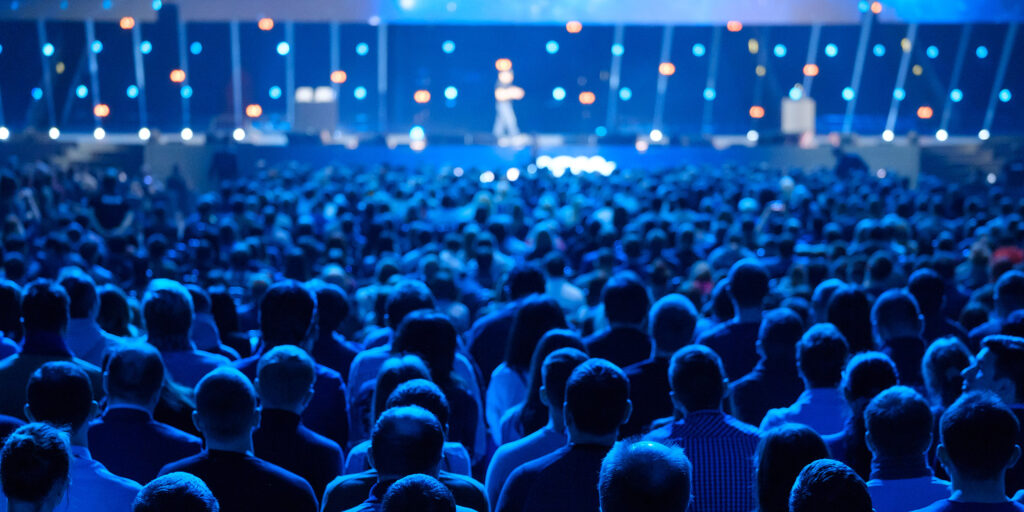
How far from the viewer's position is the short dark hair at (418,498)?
241 centimetres

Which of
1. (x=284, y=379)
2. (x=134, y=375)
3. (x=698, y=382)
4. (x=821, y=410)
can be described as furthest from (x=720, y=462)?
(x=134, y=375)

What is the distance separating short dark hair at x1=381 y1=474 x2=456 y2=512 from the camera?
2.41m

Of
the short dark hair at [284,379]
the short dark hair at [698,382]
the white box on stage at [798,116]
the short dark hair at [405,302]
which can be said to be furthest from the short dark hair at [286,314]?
the white box on stage at [798,116]

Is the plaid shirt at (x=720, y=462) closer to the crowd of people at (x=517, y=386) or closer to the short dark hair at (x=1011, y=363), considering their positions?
the crowd of people at (x=517, y=386)

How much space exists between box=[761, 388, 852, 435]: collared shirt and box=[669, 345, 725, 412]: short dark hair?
0.58 m

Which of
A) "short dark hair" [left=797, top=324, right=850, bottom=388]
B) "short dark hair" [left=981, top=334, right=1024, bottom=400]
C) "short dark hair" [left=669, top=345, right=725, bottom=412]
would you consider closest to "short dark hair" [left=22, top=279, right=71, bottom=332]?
"short dark hair" [left=669, top=345, right=725, bottom=412]

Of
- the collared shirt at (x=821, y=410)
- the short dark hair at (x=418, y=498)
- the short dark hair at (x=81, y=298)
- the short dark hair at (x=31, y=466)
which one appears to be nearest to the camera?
the short dark hair at (x=418, y=498)

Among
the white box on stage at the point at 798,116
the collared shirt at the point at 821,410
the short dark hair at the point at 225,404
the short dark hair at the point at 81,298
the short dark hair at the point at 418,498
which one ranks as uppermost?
the white box on stage at the point at 798,116

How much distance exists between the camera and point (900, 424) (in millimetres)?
3311

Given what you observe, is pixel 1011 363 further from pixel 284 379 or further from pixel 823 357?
pixel 284 379

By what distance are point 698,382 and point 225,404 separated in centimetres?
156

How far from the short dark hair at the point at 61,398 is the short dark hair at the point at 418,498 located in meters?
1.58

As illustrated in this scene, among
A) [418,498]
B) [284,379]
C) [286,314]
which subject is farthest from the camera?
[286,314]

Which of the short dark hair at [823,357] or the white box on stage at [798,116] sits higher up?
the white box on stage at [798,116]
